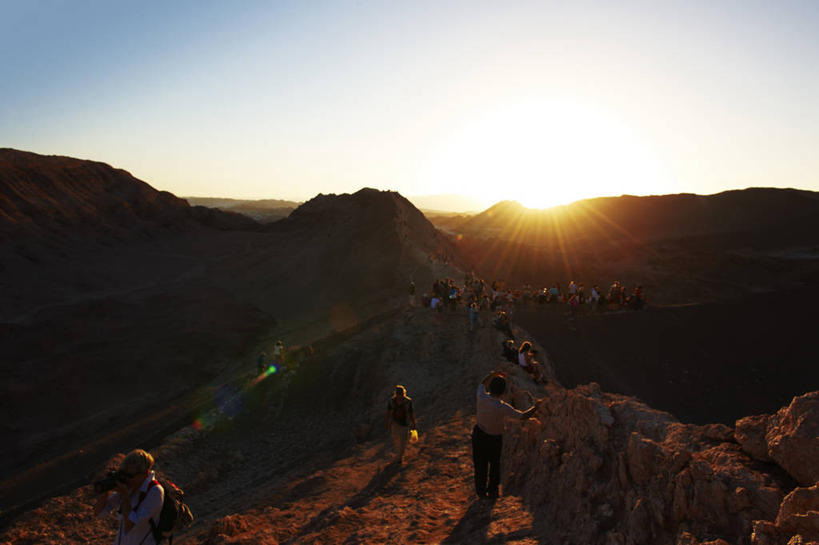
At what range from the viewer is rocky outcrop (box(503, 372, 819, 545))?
3.20 metres

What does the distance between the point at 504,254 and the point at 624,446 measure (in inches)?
1480

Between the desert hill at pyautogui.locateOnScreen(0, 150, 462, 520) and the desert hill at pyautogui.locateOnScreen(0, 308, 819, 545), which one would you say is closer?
the desert hill at pyautogui.locateOnScreen(0, 308, 819, 545)

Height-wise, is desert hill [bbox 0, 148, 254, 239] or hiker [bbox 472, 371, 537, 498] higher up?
desert hill [bbox 0, 148, 254, 239]

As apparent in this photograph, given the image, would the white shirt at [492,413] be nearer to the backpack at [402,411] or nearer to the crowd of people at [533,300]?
the backpack at [402,411]

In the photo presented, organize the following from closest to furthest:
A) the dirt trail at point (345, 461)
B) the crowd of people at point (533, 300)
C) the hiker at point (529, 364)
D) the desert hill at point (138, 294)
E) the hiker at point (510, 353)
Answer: the dirt trail at point (345, 461)
the hiker at point (529, 364)
the hiker at point (510, 353)
the desert hill at point (138, 294)
the crowd of people at point (533, 300)

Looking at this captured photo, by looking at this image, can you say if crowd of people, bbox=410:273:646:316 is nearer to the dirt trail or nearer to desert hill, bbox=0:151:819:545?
desert hill, bbox=0:151:819:545

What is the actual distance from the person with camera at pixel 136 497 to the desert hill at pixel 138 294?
35.4 feet

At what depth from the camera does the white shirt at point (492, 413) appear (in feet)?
16.0

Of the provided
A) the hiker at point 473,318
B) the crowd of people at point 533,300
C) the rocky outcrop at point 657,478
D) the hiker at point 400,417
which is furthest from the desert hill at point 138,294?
the rocky outcrop at point 657,478

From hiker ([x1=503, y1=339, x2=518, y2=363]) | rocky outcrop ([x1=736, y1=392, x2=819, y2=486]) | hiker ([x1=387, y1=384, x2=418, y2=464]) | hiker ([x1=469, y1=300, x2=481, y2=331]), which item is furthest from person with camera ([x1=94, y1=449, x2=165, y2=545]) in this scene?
hiker ([x1=469, y1=300, x2=481, y2=331])

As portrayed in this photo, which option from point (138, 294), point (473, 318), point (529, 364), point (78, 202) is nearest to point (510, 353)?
point (529, 364)

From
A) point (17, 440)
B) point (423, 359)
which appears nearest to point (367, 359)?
point (423, 359)

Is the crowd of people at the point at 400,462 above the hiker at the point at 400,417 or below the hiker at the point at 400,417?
above

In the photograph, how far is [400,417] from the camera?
25.8 ft
